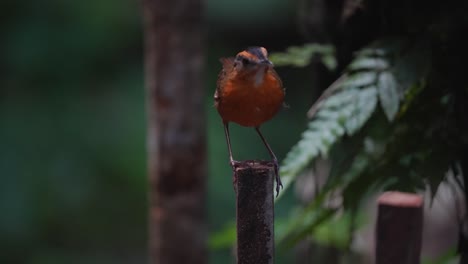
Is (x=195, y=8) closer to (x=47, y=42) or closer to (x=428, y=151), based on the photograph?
(x=428, y=151)

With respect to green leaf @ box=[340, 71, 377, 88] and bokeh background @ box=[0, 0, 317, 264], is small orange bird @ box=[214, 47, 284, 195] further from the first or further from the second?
bokeh background @ box=[0, 0, 317, 264]

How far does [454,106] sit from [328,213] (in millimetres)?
467

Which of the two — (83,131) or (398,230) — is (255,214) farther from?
(83,131)

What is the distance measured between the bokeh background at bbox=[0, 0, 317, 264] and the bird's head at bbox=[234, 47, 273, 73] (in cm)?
413

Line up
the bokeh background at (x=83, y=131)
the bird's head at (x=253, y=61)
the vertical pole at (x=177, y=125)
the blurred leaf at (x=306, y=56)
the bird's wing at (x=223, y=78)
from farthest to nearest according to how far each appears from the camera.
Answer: the bokeh background at (x=83, y=131) → the vertical pole at (x=177, y=125) → the blurred leaf at (x=306, y=56) → the bird's wing at (x=223, y=78) → the bird's head at (x=253, y=61)

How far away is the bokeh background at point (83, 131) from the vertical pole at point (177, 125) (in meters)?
2.80

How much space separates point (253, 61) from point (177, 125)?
4.44 ft

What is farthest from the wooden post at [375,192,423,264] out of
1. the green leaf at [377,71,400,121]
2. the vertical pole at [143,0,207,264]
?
the vertical pole at [143,0,207,264]

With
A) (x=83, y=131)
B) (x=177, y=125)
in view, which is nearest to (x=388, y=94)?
(x=177, y=125)

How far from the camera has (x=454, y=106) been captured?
6.27ft

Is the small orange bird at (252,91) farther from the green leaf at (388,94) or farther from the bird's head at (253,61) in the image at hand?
the green leaf at (388,94)

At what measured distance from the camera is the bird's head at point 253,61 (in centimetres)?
151

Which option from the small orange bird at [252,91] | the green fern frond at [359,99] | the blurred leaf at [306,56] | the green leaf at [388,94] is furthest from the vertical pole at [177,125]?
the small orange bird at [252,91]

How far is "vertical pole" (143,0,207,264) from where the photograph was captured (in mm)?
2818
